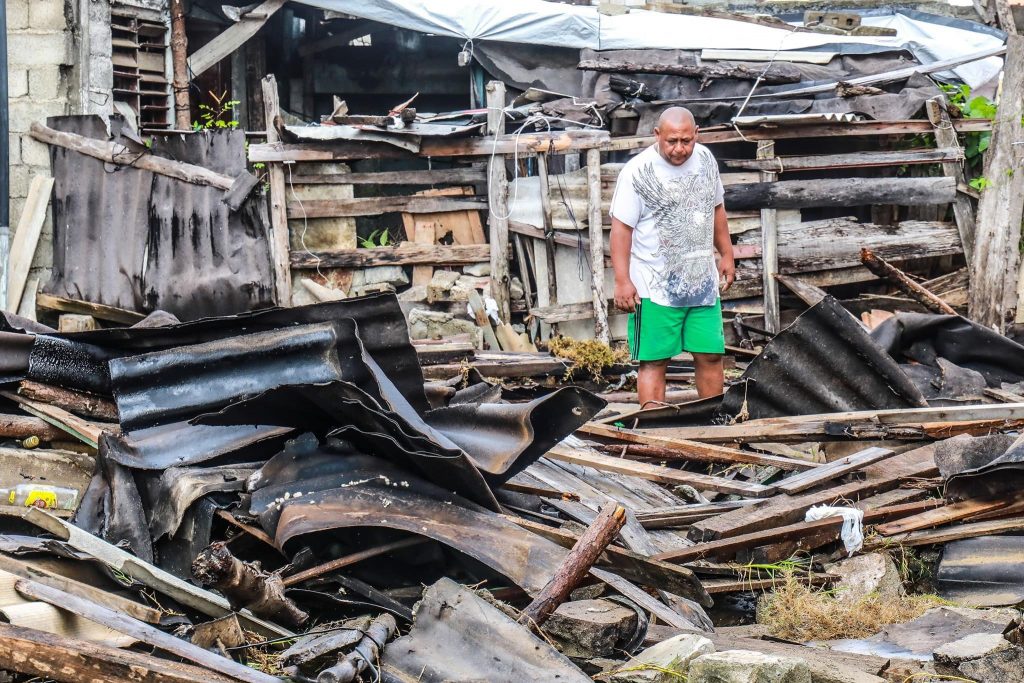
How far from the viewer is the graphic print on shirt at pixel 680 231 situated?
7.45m

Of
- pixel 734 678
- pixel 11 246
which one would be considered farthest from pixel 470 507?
pixel 11 246

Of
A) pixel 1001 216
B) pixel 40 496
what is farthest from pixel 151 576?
pixel 1001 216

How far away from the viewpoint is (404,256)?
11297 mm

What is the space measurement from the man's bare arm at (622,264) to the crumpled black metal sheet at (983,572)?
2.91 meters

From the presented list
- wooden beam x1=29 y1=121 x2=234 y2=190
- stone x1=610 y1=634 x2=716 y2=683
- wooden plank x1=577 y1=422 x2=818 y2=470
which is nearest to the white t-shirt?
wooden plank x1=577 y1=422 x2=818 y2=470

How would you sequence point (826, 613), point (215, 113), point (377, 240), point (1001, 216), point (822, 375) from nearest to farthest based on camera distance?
point (826, 613) < point (822, 375) < point (1001, 216) < point (377, 240) < point (215, 113)

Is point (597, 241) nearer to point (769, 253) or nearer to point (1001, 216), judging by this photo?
point (769, 253)

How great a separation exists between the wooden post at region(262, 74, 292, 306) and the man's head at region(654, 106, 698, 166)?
4819 mm

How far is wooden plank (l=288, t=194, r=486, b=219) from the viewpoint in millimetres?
11156

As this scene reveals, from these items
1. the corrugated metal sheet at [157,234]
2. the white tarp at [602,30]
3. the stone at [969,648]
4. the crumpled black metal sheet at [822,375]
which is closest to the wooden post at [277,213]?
→ the corrugated metal sheet at [157,234]

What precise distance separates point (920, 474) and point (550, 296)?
577 cm

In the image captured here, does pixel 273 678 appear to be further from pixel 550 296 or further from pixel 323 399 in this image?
pixel 550 296

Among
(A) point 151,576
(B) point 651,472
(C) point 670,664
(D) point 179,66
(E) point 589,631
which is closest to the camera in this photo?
(C) point 670,664

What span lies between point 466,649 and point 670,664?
66cm
